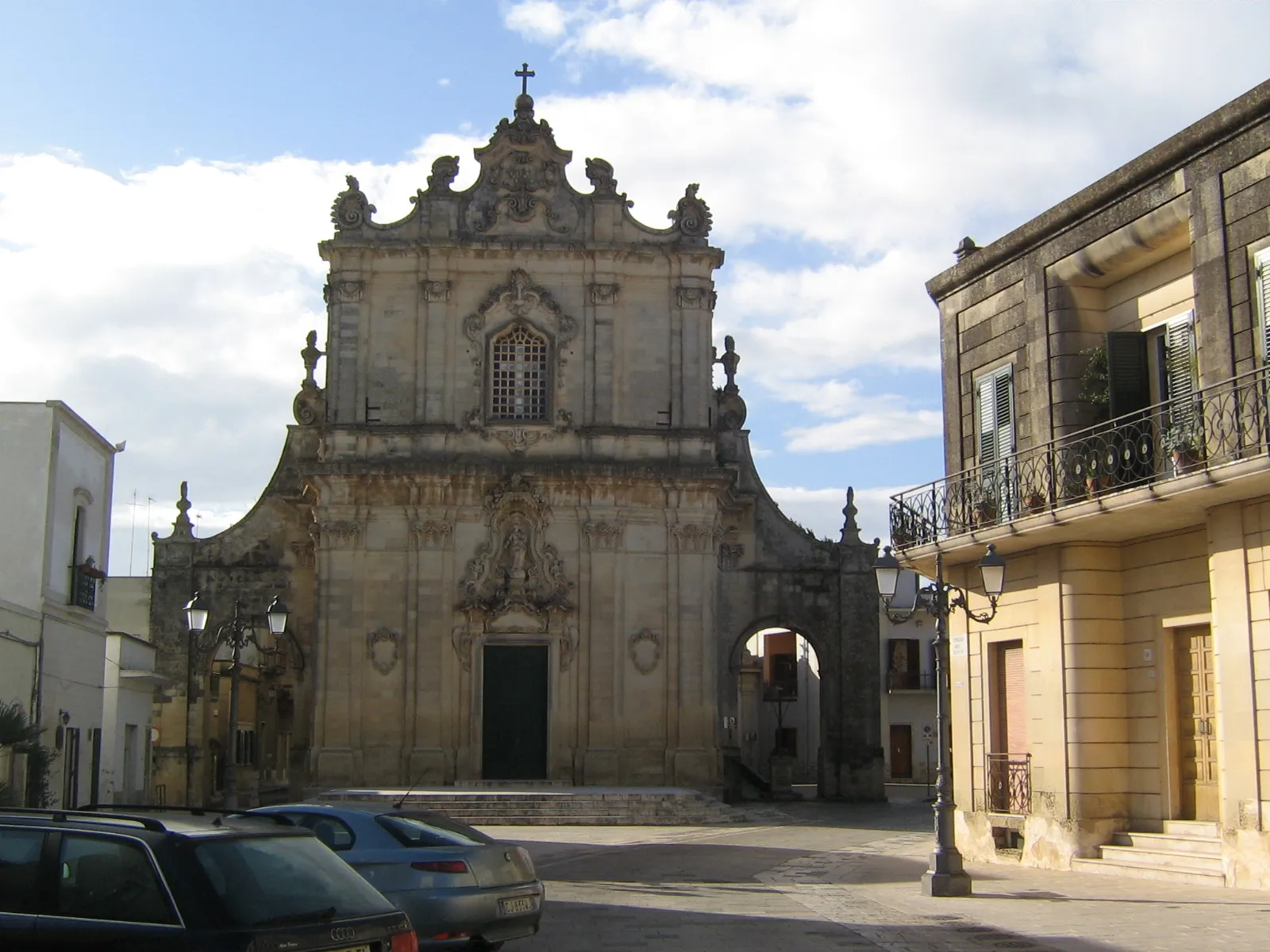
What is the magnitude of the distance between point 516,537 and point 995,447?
1613 cm

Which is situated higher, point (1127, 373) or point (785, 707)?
point (1127, 373)

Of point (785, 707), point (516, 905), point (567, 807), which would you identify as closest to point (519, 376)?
point (567, 807)

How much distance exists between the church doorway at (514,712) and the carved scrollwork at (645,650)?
198 centimetres

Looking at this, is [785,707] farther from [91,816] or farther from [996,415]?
[91,816]

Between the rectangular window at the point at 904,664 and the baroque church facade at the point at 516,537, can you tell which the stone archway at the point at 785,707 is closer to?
the rectangular window at the point at 904,664

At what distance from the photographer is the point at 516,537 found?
34.6 meters

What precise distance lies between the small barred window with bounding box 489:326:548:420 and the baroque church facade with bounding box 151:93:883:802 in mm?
53

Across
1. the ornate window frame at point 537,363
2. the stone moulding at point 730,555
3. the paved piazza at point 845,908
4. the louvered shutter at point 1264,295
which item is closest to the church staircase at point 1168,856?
the paved piazza at point 845,908

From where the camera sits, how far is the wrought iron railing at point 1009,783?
19364 millimetres

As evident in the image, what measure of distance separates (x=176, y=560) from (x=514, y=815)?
11.9 meters

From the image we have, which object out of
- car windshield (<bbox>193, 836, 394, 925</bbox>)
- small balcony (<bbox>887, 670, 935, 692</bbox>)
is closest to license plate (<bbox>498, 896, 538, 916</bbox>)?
car windshield (<bbox>193, 836, 394, 925</bbox>)

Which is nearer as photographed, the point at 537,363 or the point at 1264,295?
the point at 1264,295

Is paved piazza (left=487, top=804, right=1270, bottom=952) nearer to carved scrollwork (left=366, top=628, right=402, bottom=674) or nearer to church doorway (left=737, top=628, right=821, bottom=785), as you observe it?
carved scrollwork (left=366, top=628, right=402, bottom=674)

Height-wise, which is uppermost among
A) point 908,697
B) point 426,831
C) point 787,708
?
point 908,697
